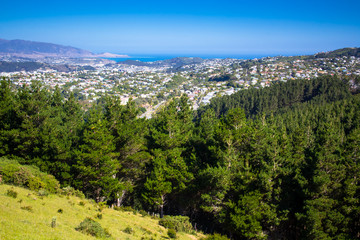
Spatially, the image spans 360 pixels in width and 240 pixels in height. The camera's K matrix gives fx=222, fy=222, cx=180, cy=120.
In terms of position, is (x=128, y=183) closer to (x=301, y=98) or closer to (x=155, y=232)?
(x=155, y=232)

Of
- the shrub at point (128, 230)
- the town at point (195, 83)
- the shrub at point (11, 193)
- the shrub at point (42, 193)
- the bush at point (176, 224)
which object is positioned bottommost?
the bush at point (176, 224)

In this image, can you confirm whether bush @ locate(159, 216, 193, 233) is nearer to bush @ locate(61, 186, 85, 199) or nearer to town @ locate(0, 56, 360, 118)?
bush @ locate(61, 186, 85, 199)

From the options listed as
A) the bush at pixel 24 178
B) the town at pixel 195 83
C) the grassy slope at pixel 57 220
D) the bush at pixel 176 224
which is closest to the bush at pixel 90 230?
the grassy slope at pixel 57 220

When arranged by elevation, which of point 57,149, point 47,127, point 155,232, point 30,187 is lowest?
point 155,232

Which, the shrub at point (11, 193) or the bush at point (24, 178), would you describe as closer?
the shrub at point (11, 193)

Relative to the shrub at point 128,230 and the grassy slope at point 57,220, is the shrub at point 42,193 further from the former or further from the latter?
the shrub at point 128,230

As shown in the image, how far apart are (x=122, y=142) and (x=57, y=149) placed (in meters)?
6.03

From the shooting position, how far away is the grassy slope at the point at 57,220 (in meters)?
9.03

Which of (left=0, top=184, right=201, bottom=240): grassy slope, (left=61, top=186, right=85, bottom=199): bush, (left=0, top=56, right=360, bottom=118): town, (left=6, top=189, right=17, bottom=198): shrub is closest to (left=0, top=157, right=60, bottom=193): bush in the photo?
(left=61, top=186, right=85, bottom=199): bush

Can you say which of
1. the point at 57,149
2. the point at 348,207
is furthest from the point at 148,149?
the point at 348,207

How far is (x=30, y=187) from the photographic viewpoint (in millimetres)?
16359

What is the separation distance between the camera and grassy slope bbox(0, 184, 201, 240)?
356 inches

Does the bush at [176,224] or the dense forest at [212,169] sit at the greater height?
the dense forest at [212,169]

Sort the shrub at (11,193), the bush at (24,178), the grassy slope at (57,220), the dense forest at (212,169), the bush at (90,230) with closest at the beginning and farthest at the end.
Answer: the grassy slope at (57,220), the bush at (90,230), the shrub at (11,193), the bush at (24,178), the dense forest at (212,169)
